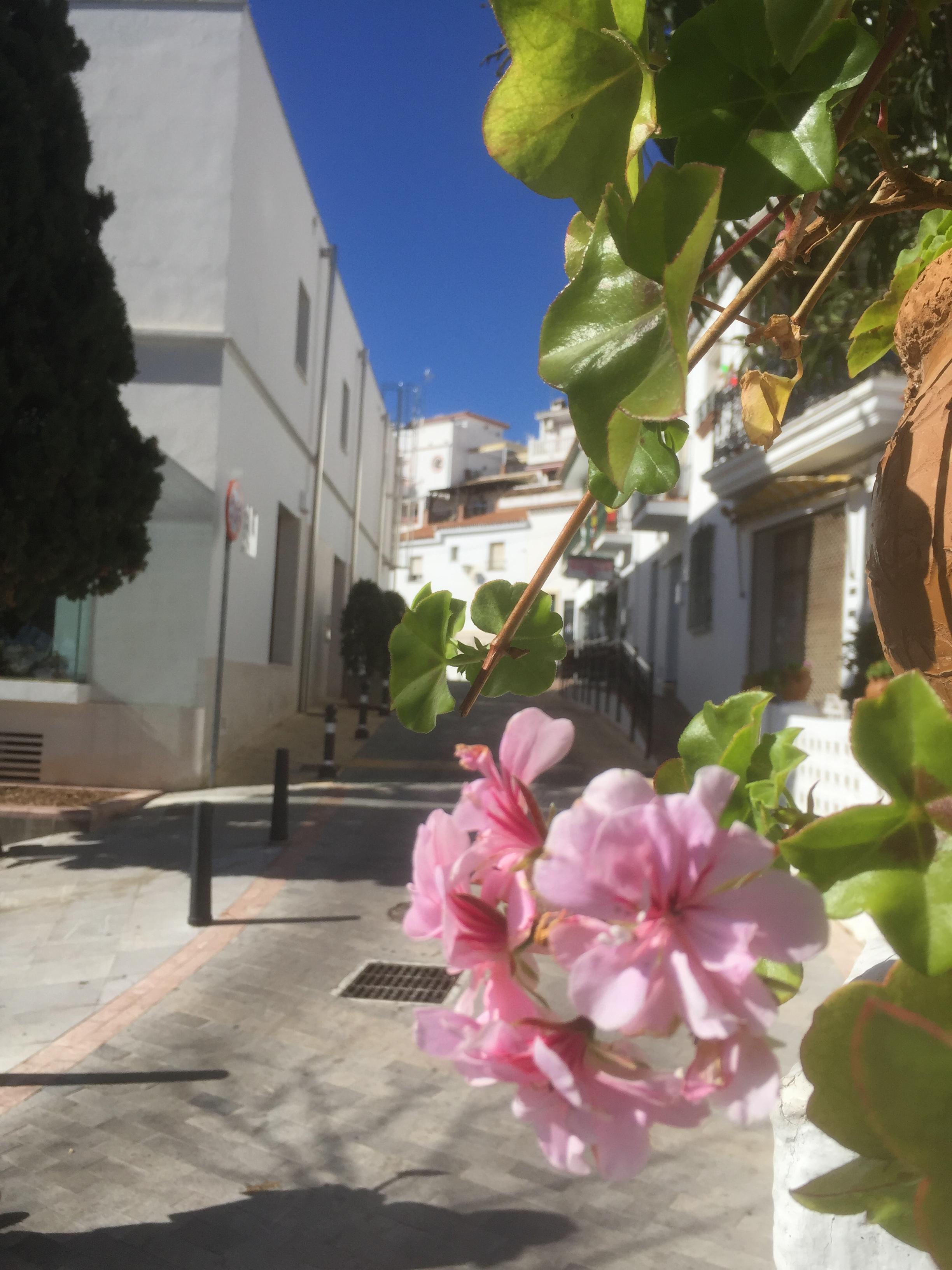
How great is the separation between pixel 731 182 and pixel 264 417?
1309 cm

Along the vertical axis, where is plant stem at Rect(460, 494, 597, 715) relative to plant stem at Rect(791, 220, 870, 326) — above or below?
below

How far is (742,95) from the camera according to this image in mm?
550

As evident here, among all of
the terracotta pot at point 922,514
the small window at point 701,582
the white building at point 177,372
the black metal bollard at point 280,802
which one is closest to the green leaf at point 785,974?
the terracotta pot at point 922,514

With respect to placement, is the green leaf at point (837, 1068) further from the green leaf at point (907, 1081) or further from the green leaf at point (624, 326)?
the green leaf at point (624, 326)

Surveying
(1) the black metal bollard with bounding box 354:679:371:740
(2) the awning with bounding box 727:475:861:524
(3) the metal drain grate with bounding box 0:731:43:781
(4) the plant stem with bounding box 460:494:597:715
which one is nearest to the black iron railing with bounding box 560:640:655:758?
(2) the awning with bounding box 727:475:861:524

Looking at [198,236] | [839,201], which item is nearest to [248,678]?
[198,236]

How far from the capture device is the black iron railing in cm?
1267

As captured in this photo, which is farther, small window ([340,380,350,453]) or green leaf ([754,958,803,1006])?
small window ([340,380,350,453])

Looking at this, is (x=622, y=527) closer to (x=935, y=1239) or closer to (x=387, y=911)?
(x=387, y=911)

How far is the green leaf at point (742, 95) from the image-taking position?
54 centimetres

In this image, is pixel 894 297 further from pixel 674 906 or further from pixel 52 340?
pixel 52 340

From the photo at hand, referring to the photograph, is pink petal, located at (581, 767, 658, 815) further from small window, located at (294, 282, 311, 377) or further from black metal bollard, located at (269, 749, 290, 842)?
small window, located at (294, 282, 311, 377)

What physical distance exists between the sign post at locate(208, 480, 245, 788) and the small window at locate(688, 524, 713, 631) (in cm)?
640

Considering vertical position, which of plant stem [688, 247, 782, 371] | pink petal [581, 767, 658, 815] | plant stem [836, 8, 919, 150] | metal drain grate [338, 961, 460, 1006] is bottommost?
metal drain grate [338, 961, 460, 1006]
